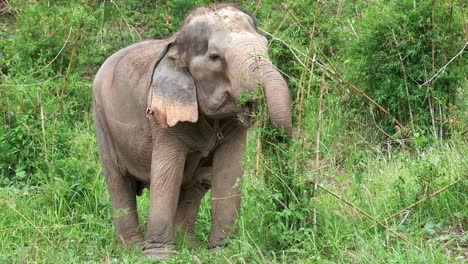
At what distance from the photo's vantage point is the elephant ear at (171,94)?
7.66 m

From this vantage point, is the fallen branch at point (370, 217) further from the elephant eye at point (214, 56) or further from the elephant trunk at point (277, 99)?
the elephant eye at point (214, 56)

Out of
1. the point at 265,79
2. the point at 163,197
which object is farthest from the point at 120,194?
the point at 265,79

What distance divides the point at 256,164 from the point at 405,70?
10.2 feet

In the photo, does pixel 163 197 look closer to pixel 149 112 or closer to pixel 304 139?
pixel 149 112

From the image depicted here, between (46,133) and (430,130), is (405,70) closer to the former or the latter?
(430,130)

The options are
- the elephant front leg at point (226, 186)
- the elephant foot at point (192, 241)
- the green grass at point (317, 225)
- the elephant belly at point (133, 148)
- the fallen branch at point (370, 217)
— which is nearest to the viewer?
the fallen branch at point (370, 217)

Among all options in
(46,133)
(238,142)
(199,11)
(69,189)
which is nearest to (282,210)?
(238,142)

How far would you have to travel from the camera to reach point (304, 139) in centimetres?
740

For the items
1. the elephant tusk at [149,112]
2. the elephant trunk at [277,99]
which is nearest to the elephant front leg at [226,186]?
the elephant tusk at [149,112]

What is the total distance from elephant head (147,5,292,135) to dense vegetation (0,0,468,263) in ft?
0.95

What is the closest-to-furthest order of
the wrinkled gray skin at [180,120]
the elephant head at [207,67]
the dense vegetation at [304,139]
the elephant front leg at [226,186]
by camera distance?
the dense vegetation at [304,139] → the elephant head at [207,67] → the wrinkled gray skin at [180,120] → the elephant front leg at [226,186]

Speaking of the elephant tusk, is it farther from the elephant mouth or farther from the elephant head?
the elephant mouth

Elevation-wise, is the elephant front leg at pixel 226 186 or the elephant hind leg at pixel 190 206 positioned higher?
the elephant front leg at pixel 226 186

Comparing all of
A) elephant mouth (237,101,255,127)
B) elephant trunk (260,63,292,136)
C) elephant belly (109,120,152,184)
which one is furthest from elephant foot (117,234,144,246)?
elephant trunk (260,63,292,136)
